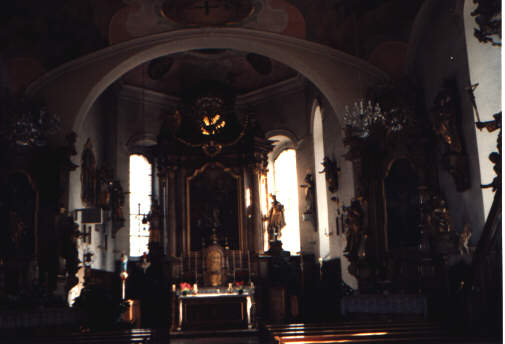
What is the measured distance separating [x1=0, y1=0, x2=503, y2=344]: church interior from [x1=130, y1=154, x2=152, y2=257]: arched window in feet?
0.23

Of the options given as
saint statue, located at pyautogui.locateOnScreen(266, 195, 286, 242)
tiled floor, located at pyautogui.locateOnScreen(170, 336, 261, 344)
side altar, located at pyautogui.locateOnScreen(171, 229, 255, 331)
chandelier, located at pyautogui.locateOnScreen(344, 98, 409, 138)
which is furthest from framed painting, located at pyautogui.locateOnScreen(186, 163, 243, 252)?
chandelier, located at pyautogui.locateOnScreen(344, 98, 409, 138)

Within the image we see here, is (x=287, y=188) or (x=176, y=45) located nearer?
(x=176, y=45)

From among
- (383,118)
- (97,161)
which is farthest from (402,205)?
(97,161)

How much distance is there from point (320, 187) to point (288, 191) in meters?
2.53

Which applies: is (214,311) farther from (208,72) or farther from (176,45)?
(208,72)

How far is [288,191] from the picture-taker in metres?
19.4

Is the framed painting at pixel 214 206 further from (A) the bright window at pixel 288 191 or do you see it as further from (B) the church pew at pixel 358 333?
(B) the church pew at pixel 358 333

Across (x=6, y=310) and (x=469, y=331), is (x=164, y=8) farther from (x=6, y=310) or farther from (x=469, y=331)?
(x=469, y=331)

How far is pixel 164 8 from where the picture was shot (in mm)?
12297

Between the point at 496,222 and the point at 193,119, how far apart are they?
12517mm

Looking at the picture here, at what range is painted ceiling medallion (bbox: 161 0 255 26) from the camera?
12289mm

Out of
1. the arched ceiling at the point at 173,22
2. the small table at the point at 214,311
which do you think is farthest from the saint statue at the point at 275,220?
the arched ceiling at the point at 173,22

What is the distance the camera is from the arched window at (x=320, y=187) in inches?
654

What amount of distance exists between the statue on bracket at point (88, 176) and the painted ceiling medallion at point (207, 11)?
432cm
